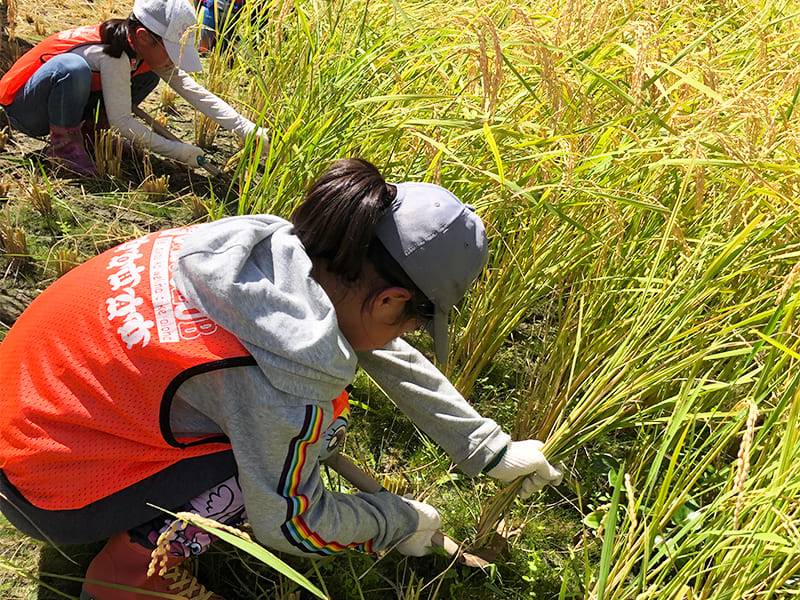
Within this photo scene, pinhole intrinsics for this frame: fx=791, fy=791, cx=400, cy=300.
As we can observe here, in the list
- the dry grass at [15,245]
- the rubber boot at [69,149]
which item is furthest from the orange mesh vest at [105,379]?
the rubber boot at [69,149]

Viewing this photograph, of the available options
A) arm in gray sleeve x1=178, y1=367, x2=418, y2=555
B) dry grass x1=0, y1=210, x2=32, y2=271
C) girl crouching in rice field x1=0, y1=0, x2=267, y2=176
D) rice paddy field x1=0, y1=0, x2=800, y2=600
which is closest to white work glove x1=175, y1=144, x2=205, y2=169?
girl crouching in rice field x1=0, y1=0, x2=267, y2=176

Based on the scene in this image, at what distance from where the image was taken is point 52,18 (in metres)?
3.48

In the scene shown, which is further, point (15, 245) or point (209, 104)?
point (209, 104)

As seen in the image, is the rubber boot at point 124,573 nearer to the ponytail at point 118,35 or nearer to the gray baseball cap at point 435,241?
the gray baseball cap at point 435,241

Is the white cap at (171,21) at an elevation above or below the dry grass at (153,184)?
above

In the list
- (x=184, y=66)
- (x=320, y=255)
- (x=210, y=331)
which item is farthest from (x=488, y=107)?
(x=184, y=66)

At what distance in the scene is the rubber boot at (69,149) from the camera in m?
2.49

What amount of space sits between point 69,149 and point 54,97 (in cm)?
16

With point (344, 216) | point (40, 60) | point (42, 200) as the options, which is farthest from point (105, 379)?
point (40, 60)

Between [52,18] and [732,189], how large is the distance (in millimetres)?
3028

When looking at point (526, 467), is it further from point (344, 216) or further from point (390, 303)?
point (344, 216)

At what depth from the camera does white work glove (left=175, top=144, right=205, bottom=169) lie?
2625 mm

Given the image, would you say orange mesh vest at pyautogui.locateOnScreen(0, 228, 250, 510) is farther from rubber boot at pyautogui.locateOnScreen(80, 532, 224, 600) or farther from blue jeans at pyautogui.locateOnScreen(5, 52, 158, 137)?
blue jeans at pyautogui.locateOnScreen(5, 52, 158, 137)

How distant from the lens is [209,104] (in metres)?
2.70
